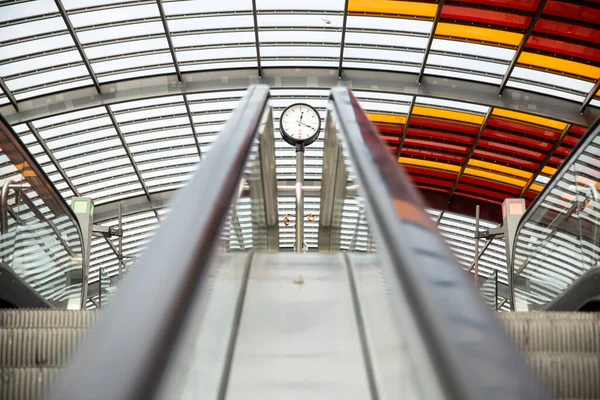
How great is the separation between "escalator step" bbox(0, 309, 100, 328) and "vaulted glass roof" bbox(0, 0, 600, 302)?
10.4 meters

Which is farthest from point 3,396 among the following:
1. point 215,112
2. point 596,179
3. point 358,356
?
point 215,112

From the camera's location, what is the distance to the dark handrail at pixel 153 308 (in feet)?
3.44

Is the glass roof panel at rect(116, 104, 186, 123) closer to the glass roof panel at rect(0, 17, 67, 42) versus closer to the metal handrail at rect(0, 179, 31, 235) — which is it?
the glass roof panel at rect(0, 17, 67, 42)

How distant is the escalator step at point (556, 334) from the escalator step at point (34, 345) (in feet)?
8.49

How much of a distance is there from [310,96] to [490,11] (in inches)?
276

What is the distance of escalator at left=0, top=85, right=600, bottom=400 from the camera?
3.83 ft

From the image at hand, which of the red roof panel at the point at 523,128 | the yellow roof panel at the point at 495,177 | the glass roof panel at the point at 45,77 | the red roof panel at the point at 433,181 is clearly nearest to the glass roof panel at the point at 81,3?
the glass roof panel at the point at 45,77

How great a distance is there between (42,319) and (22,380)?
2.79 feet

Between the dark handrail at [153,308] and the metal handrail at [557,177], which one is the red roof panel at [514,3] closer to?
the metal handrail at [557,177]

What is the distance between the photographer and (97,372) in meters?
1.06

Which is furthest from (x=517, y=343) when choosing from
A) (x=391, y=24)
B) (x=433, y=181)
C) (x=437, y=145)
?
(x=433, y=181)

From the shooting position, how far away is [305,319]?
3861 mm

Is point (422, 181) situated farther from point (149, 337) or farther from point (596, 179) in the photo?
point (149, 337)

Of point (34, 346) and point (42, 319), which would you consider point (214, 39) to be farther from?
point (34, 346)
